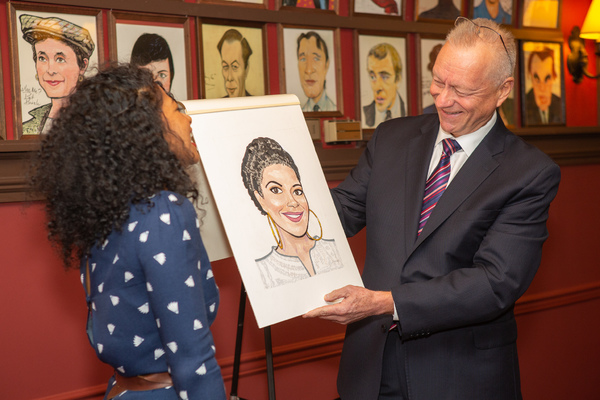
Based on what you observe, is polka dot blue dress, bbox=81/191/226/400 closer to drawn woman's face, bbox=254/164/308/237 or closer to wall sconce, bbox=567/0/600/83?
drawn woman's face, bbox=254/164/308/237

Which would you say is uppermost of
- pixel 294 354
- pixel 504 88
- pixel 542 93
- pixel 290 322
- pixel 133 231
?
pixel 542 93

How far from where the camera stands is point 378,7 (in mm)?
3217

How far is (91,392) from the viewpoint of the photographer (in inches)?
100

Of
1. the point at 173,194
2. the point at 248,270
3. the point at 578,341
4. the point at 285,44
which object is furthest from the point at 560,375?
the point at 173,194

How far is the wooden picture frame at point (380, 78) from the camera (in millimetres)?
3186

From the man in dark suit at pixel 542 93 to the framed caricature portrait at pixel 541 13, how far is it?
0.16 metres

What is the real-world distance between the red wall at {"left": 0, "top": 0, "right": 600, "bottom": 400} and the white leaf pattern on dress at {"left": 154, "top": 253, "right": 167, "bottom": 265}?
1406mm

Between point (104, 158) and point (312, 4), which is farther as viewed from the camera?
point (312, 4)

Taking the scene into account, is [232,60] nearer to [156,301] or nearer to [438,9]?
[438,9]

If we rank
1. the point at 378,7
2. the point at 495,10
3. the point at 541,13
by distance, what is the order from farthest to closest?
the point at 541,13, the point at 495,10, the point at 378,7

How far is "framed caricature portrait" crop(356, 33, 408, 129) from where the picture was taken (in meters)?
3.19

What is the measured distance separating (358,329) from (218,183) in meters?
0.71

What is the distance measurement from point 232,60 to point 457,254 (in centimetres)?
146

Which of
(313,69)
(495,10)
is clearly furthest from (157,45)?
(495,10)
